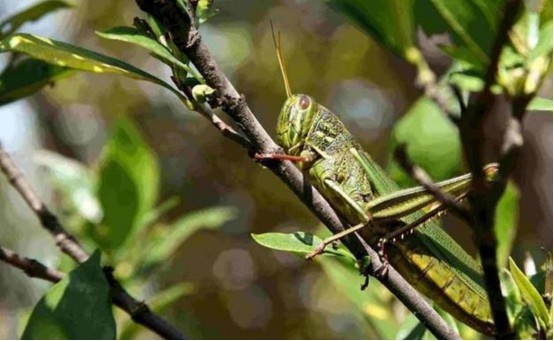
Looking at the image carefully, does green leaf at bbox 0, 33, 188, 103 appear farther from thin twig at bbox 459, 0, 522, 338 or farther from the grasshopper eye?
the grasshopper eye

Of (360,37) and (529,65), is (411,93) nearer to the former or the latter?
(360,37)

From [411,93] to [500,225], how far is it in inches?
81.1

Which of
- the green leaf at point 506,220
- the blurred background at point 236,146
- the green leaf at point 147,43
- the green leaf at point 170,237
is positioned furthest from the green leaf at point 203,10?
the blurred background at point 236,146

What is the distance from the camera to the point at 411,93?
309cm

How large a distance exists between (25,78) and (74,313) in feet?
1.32

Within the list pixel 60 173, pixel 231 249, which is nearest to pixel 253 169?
pixel 231 249

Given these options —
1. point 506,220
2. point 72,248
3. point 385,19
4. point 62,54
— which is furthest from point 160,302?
point 385,19

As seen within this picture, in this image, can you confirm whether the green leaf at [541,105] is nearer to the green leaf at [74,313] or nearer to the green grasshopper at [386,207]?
the green grasshopper at [386,207]

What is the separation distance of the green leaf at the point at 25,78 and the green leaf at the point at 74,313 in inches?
14.5

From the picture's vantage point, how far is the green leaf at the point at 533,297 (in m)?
0.72

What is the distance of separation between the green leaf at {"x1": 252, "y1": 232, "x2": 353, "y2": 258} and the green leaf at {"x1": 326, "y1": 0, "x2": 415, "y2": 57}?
0.19m

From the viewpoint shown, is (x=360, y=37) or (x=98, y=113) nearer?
(x=360, y=37)

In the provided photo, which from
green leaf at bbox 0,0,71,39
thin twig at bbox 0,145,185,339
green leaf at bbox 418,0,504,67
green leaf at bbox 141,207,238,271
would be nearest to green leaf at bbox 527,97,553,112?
green leaf at bbox 418,0,504,67

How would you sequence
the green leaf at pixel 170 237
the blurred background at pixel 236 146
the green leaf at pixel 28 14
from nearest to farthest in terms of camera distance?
the green leaf at pixel 28 14, the green leaf at pixel 170 237, the blurred background at pixel 236 146
